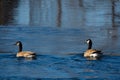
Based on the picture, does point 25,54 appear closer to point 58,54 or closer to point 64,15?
point 58,54

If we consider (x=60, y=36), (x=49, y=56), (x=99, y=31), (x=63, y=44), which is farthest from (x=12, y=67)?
(x=99, y=31)

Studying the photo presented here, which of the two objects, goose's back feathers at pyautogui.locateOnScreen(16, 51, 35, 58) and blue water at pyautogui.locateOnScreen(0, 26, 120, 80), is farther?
goose's back feathers at pyautogui.locateOnScreen(16, 51, 35, 58)

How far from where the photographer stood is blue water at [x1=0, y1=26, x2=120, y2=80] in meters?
16.5

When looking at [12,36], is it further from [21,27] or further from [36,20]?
[36,20]

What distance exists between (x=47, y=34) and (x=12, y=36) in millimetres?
1655

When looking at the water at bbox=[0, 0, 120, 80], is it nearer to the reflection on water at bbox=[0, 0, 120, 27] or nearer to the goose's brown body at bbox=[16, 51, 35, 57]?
the reflection on water at bbox=[0, 0, 120, 27]

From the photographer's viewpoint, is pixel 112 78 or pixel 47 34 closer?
pixel 112 78

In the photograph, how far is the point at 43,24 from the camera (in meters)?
29.5

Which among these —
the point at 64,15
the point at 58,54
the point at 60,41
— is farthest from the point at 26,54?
the point at 64,15

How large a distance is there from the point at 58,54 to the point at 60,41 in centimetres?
341

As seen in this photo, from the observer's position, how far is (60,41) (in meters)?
23.6

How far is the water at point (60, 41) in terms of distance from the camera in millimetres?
16766

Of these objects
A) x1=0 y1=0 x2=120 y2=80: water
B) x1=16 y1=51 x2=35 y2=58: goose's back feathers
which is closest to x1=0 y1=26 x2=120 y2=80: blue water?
x1=0 y1=0 x2=120 y2=80: water

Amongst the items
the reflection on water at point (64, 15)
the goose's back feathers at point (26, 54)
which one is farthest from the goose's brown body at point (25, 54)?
the reflection on water at point (64, 15)
